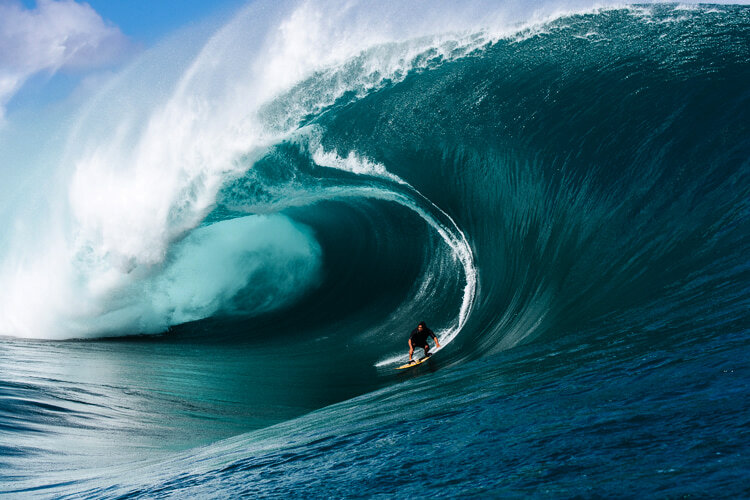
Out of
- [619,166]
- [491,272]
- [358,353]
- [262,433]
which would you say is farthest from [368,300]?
[262,433]

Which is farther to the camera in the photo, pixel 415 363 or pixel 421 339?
pixel 421 339

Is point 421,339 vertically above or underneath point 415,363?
above

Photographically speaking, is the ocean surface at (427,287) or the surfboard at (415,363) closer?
the ocean surface at (427,287)

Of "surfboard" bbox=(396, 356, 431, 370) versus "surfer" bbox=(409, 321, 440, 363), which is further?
"surfer" bbox=(409, 321, 440, 363)

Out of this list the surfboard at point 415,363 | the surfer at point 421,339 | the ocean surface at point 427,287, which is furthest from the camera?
the surfer at point 421,339

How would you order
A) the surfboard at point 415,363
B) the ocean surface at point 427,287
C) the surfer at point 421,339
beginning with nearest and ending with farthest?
the ocean surface at point 427,287
the surfboard at point 415,363
the surfer at point 421,339

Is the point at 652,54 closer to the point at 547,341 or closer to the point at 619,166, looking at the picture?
the point at 619,166

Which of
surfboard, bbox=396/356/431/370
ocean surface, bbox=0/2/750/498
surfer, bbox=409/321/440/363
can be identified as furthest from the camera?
surfer, bbox=409/321/440/363

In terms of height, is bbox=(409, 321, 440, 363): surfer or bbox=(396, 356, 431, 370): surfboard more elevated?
bbox=(409, 321, 440, 363): surfer

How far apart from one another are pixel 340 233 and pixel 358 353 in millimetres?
4283

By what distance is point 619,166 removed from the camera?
919 centimetres

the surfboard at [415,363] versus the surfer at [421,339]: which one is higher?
the surfer at [421,339]

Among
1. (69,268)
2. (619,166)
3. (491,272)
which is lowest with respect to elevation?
(491,272)

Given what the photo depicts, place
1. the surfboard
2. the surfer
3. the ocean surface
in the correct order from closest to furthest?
the ocean surface → the surfboard → the surfer
